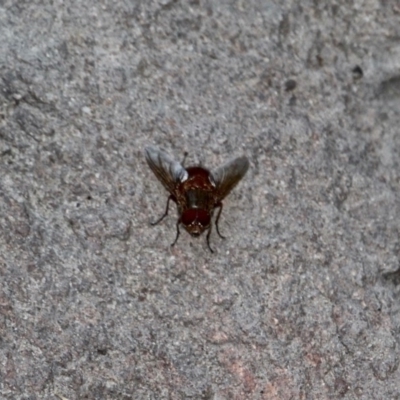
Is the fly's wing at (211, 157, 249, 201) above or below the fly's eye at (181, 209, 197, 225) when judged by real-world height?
above

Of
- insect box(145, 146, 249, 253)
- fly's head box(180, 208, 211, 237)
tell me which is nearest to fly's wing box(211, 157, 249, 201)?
insect box(145, 146, 249, 253)

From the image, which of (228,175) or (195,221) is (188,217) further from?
(228,175)

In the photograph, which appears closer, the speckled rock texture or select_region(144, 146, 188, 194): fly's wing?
the speckled rock texture

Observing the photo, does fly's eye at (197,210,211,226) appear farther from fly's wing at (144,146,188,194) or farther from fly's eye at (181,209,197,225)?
fly's wing at (144,146,188,194)

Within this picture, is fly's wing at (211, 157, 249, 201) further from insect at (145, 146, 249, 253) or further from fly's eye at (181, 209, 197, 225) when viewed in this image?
fly's eye at (181, 209, 197, 225)

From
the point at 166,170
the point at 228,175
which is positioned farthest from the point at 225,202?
the point at 166,170

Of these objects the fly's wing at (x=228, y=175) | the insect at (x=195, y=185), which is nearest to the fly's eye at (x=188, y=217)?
the insect at (x=195, y=185)

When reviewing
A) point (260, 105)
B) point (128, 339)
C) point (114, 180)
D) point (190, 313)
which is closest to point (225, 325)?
point (190, 313)
